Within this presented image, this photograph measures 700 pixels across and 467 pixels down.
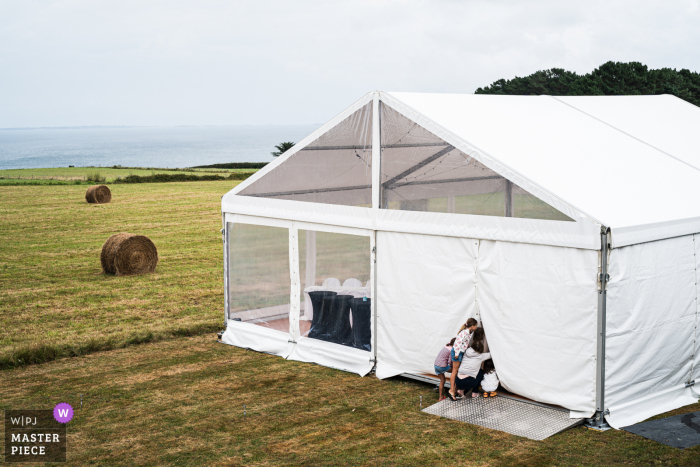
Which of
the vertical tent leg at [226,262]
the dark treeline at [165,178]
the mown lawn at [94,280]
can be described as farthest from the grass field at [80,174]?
the vertical tent leg at [226,262]

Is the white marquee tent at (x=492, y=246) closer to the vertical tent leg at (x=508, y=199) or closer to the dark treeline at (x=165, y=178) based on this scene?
the vertical tent leg at (x=508, y=199)

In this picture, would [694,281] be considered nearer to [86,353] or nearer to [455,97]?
[455,97]

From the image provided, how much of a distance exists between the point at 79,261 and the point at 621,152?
564 inches

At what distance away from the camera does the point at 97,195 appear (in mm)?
31438

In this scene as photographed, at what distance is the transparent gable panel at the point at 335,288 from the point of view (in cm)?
972

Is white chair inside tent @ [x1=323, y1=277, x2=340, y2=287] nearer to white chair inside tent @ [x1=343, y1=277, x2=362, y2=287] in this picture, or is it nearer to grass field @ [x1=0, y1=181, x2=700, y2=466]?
white chair inside tent @ [x1=343, y1=277, x2=362, y2=287]

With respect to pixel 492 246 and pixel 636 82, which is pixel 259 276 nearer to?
pixel 492 246

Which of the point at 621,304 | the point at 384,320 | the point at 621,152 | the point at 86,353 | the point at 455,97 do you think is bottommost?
the point at 86,353

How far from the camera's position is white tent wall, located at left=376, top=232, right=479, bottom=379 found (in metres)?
8.45

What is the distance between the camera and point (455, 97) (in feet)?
33.4

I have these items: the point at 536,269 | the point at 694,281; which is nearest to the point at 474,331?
the point at 536,269

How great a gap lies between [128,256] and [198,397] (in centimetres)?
912

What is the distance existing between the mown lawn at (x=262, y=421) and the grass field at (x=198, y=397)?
2cm
